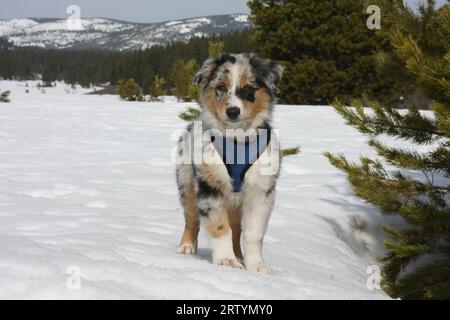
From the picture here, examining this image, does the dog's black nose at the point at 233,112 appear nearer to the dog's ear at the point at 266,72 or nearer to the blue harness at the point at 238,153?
the blue harness at the point at 238,153

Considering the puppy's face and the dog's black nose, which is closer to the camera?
the dog's black nose

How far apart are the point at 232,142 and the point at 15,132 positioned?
1197 cm

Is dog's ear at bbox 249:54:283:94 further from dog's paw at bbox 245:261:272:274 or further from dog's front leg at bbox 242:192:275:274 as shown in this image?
dog's paw at bbox 245:261:272:274

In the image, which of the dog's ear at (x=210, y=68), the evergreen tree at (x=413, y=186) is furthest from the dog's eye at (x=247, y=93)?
the evergreen tree at (x=413, y=186)

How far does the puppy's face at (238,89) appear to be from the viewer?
4.75 m

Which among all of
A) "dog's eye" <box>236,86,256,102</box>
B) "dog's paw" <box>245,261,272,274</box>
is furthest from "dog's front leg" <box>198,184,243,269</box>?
"dog's eye" <box>236,86,256,102</box>

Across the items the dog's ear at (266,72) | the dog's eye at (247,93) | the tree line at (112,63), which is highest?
the dog's ear at (266,72)

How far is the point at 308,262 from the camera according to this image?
6.09 meters

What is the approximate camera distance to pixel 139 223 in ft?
22.2

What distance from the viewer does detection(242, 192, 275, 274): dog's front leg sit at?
4.73m

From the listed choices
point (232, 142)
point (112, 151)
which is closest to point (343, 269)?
point (232, 142)

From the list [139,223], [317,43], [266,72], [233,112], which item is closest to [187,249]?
[233,112]

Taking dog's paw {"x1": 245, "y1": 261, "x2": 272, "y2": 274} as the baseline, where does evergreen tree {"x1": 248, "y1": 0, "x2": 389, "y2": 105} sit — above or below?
above

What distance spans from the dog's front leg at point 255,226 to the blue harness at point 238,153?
21 cm
